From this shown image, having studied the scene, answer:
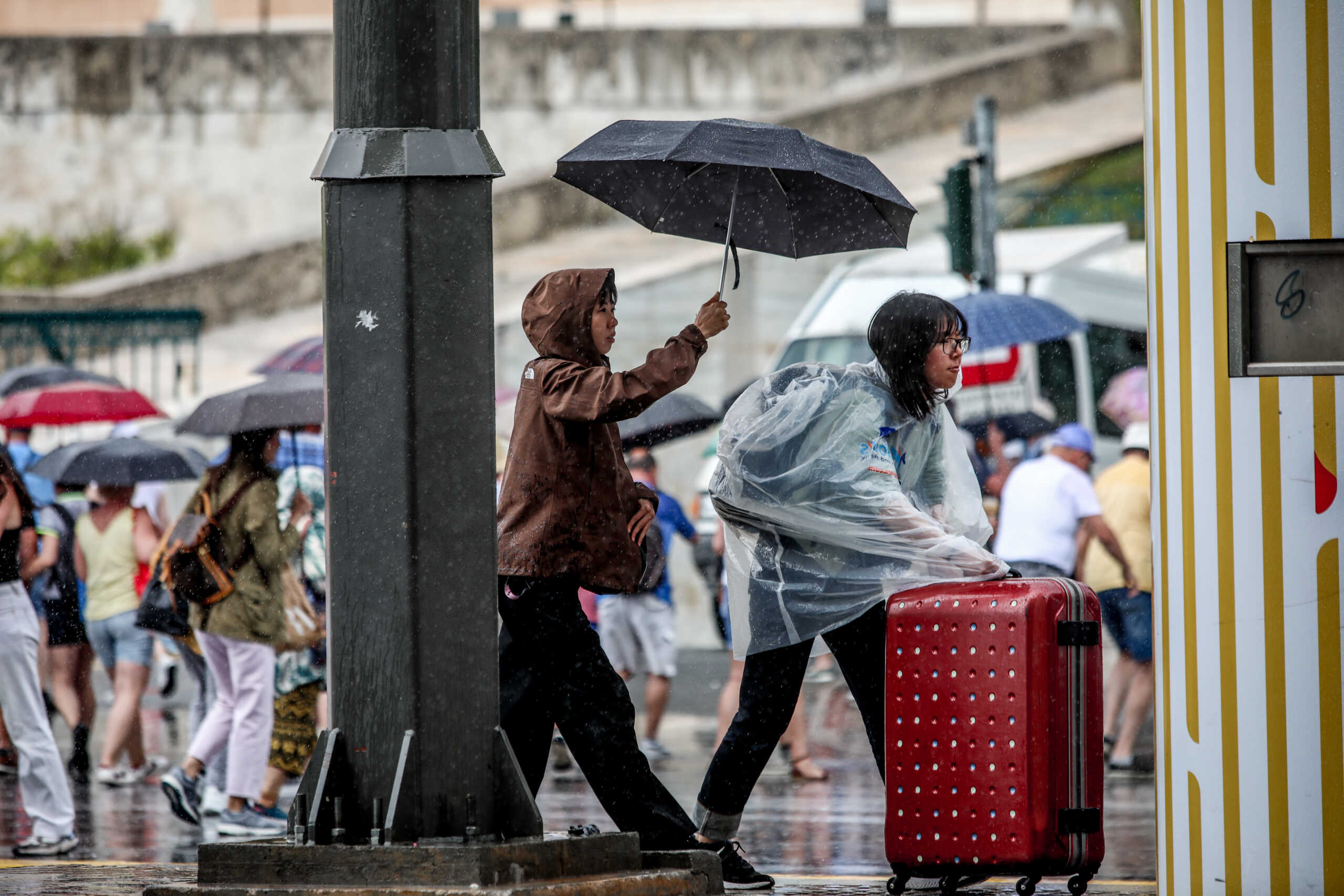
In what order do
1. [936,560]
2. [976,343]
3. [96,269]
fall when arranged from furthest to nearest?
[96,269] < [976,343] < [936,560]

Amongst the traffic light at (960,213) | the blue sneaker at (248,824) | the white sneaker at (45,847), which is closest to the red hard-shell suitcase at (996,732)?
the white sneaker at (45,847)

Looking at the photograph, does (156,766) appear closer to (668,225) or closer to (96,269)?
(668,225)

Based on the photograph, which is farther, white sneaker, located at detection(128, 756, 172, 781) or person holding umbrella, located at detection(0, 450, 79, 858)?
white sneaker, located at detection(128, 756, 172, 781)

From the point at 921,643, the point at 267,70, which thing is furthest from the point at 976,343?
the point at 267,70

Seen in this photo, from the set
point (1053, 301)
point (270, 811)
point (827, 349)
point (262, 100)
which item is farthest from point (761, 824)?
point (262, 100)

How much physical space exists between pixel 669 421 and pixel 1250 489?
276 inches

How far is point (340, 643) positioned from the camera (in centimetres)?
481

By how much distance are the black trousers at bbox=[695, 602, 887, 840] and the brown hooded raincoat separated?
0.57 metres

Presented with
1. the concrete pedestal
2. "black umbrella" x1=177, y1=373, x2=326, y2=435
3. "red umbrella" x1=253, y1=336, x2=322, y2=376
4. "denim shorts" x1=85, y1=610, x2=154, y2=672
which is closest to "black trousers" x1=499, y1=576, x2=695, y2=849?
the concrete pedestal

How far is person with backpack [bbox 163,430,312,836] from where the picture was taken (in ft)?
29.0

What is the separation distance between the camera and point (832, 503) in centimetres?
618

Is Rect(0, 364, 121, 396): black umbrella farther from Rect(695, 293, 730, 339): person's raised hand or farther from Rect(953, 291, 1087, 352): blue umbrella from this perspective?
Rect(695, 293, 730, 339): person's raised hand

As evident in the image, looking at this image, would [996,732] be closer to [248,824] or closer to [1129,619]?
[248,824]

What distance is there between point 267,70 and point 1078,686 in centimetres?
2504
